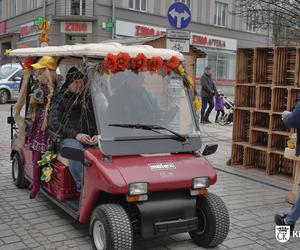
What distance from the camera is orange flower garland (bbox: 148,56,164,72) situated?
4.74 metres

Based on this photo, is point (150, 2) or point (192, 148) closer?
point (192, 148)

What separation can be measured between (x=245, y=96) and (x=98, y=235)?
4.99 metres

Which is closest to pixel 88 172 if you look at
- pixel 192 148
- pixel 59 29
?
pixel 192 148

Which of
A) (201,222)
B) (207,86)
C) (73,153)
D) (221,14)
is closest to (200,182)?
(201,222)

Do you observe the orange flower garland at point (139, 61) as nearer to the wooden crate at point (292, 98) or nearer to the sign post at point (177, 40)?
the wooden crate at point (292, 98)

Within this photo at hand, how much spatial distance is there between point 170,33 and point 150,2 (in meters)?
23.0

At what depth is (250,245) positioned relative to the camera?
4.81 meters

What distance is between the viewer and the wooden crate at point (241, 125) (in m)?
8.66

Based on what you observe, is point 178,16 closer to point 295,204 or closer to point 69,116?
point 69,116

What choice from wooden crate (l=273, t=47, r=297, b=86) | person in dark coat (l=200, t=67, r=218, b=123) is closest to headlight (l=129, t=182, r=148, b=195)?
wooden crate (l=273, t=47, r=297, b=86)

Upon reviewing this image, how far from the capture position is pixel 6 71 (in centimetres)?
2002

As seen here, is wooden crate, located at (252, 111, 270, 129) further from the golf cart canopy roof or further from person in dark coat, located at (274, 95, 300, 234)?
the golf cart canopy roof

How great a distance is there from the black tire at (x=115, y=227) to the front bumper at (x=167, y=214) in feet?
0.49

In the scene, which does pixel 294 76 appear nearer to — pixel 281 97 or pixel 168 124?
pixel 281 97
